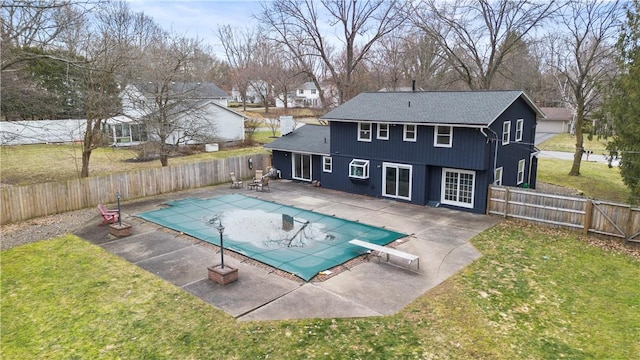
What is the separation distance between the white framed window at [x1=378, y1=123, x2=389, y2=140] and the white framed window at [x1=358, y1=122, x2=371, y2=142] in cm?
65

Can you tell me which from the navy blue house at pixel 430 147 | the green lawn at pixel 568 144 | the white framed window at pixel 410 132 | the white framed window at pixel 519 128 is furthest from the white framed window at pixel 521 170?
the green lawn at pixel 568 144

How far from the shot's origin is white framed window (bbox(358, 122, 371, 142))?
826 inches

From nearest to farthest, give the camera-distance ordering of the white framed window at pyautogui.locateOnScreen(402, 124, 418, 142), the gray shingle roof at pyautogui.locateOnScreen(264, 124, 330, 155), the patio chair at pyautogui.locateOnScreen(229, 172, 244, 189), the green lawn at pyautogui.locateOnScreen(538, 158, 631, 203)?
the white framed window at pyautogui.locateOnScreen(402, 124, 418, 142)
the green lawn at pyautogui.locateOnScreen(538, 158, 631, 203)
the patio chair at pyautogui.locateOnScreen(229, 172, 244, 189)
the gray shingle roof at pyautogui.locateOnScreen(264, 124, 330, 155)

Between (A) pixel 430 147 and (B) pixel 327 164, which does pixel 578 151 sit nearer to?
(A) pixel 430 147

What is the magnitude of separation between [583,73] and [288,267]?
23.6 meters

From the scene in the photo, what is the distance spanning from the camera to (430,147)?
1880 cm

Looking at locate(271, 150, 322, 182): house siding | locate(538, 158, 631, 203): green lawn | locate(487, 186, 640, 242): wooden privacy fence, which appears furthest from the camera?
locate(271, 150, 322, 182): house siding

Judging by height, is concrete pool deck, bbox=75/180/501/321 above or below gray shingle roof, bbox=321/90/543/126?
below

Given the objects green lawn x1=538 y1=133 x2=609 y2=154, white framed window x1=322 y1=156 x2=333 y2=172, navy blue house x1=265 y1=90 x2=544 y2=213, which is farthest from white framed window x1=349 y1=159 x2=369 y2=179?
green lawn x1=538 y1=133 x2=609 y2=154

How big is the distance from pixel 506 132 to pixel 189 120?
814 inches

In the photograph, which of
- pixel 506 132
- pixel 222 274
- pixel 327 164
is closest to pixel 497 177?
pixel 506 132

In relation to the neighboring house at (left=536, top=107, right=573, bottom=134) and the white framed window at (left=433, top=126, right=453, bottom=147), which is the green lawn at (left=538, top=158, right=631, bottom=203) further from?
the neighboring house at (left=536, top=107, right=573, bottom=134)

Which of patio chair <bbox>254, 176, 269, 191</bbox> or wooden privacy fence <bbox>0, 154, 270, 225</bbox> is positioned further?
patio chair <bbox>254, 176, 269, 191</bbox>

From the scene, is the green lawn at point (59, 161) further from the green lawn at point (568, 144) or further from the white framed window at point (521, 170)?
the green lawn at point (568, 144)
